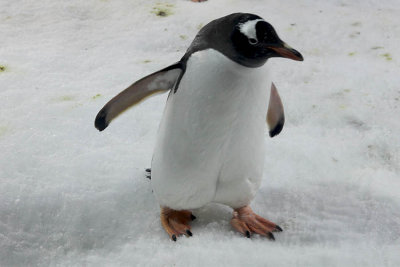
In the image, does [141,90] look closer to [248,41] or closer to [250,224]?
[248,41]

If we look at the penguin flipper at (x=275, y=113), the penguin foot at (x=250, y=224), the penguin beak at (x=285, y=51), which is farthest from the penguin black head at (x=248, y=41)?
the penguin foot at (x=250, y=224)

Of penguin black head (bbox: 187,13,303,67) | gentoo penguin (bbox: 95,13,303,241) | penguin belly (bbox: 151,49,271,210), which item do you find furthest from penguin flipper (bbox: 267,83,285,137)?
penguin black head (bbox: 187,13,303,67)

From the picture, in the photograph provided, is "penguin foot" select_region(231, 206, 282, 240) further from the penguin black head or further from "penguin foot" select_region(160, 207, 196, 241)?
the penguin black head

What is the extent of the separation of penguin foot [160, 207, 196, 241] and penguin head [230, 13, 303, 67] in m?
0.43

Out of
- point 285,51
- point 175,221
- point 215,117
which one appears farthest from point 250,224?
point 285,51

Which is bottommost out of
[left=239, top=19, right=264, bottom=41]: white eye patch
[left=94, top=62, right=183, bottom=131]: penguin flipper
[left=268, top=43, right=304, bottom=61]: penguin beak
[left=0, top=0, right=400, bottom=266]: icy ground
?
[left=0, top=0, right=400, bottom=266]: icy ground

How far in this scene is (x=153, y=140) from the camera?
4.78ft

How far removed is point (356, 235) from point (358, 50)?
1.06 m

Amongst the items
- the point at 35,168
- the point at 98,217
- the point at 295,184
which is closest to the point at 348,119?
the point at 295,184

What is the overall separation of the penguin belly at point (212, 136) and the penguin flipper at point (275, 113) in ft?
0.37

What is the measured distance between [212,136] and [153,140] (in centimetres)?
52

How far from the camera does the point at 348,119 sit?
157cm

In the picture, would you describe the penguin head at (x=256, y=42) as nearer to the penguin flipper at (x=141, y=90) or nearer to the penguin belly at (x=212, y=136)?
the penguin belly at (x=212, y=136)

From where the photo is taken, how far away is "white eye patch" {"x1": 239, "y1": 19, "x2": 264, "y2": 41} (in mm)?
843
